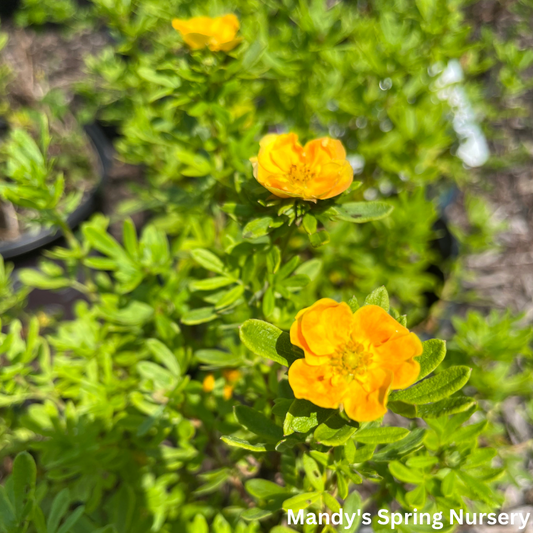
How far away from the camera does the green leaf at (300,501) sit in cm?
79

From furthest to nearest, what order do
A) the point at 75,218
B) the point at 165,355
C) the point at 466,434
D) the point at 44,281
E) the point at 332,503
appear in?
the point at 75,218, the point at 44,281, the point at 165,355, the point at 466,434, the point at 332,503

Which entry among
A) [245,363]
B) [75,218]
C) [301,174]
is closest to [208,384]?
[245,363]

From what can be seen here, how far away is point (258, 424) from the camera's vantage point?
32.1 inches

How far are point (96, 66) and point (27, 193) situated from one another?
4.14 feet

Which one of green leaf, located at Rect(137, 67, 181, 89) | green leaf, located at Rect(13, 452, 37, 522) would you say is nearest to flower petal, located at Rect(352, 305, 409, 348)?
green leaf, located at Rect(13, 452, 37, 522)

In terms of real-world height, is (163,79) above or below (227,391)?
above

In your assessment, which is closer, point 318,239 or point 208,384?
point 318,239

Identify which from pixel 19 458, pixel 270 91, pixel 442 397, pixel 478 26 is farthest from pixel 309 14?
pixel 478 26

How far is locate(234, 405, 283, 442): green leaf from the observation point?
80 centimetres

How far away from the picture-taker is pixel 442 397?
2.31ft

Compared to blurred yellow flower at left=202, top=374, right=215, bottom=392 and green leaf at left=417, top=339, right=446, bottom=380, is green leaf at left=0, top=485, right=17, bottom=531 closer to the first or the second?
blurred yellow flower at left=202, top=374, right=215, bottom=392

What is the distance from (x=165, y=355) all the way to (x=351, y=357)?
1.88 feet

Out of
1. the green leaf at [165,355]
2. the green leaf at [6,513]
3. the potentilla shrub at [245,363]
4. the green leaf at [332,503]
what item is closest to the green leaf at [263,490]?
A: the potentilla shrub at [245,363]

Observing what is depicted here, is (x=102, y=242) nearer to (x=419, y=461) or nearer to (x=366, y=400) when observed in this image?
(x=366, y=400)
